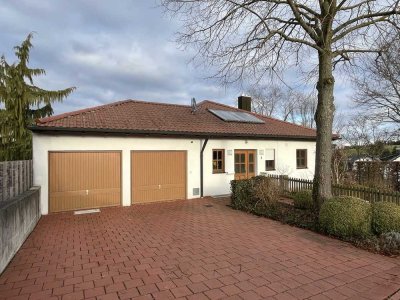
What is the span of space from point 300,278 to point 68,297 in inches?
129

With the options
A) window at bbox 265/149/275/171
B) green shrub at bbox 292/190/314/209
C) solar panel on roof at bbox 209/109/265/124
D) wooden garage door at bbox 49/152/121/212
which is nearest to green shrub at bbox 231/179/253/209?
green shrub at bbox 292/190/314/209

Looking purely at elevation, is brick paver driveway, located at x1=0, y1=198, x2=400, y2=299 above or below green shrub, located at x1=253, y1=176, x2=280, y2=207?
below

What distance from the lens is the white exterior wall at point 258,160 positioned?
12.2 metres

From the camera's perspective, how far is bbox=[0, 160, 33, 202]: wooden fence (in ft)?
18.6

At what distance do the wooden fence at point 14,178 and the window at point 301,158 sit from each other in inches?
490

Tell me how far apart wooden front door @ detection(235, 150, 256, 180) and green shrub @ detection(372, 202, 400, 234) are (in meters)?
7.19

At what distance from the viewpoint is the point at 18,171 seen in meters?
6.80

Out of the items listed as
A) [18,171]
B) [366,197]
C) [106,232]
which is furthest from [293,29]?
[18,171]

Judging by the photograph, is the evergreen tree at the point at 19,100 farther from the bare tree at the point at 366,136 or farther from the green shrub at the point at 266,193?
the bare tree at the point at 366,136

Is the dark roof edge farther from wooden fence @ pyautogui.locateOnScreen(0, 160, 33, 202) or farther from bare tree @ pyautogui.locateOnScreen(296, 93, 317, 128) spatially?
bare tree @ pyautogui.locateOnScreen(296, 93, 317, 128)

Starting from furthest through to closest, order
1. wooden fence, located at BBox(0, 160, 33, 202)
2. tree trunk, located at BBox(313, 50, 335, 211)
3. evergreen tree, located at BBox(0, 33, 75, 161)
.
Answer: evergreen tree, located at BBox(0, 33, 75, 161) → tree trunk, located at BBox(313, 50, 335, 211) → wooden fence, located at BBox(0, 160, 33, 202)

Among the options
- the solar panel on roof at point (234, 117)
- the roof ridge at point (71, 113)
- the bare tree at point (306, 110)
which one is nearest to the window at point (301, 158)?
the solar panel on roof at point (234, 117)

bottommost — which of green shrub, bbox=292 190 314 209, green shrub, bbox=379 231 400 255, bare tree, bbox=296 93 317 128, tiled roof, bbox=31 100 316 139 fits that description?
green shrub, bbox=379 231 400 255

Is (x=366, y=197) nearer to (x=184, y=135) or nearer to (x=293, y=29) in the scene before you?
(x=293, y=29)
